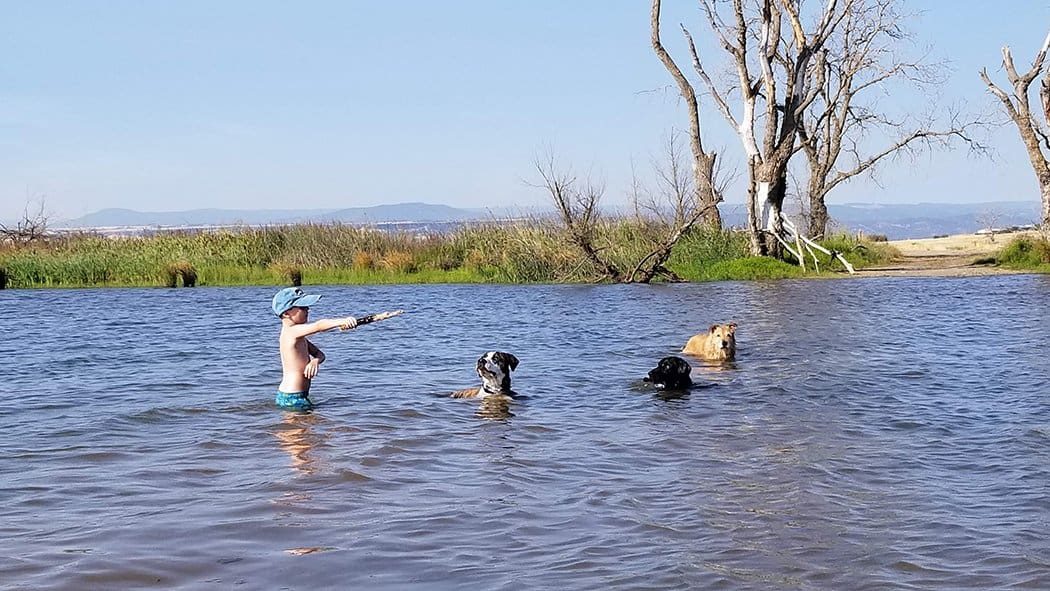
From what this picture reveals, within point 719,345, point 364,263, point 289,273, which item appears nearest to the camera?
point 719,345

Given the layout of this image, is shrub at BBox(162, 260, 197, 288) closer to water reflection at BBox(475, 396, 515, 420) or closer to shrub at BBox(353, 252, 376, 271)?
shrub at BBox(353, 252, 376, 271)

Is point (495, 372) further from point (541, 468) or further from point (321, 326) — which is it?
point (541, 468)

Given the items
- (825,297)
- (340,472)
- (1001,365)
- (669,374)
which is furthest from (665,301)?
(340,472)

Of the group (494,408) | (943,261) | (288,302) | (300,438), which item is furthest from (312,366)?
(943,261)

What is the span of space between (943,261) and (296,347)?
29407 millimetres

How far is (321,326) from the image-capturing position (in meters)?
10.4

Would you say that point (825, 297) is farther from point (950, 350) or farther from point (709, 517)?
point (709, 517)

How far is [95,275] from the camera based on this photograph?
34188 mm

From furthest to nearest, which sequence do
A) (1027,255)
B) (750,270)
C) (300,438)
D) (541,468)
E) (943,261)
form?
(943,261), (1027,255), (750,270), (300,438), (541,468)

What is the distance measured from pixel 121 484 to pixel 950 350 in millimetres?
10825

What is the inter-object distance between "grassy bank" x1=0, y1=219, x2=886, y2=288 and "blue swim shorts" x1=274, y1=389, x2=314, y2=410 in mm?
19591

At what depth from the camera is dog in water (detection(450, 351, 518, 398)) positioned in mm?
11375

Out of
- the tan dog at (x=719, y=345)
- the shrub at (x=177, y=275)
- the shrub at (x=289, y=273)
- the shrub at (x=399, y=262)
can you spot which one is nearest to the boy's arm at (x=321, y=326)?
the tan dog at (x=719, y=345)

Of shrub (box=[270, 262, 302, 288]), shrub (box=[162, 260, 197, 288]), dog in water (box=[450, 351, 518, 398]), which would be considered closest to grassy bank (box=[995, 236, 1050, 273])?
shrub (box=[270, 262, 302, 288])
